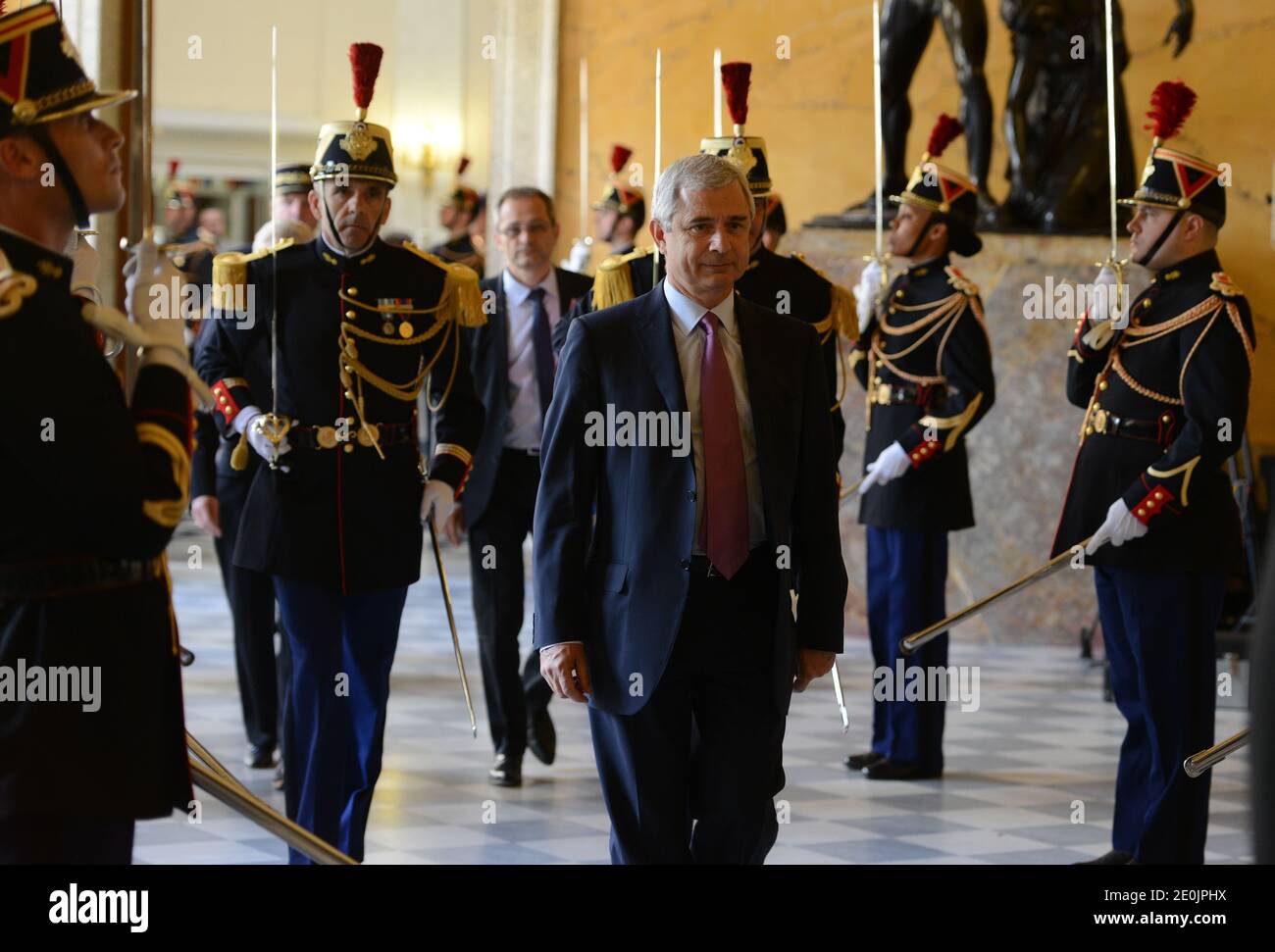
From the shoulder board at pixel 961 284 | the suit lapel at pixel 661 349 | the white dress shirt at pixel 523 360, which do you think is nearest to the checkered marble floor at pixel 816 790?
the white dress shirt at pixel 523 360

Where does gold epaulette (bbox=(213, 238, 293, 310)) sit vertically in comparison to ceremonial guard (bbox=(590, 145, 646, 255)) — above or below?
below

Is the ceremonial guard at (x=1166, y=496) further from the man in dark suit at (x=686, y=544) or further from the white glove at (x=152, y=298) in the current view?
the white glove at (x=152, y=298)

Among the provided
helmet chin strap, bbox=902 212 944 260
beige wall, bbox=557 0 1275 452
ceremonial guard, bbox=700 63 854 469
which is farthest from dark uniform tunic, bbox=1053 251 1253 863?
beige wall, bbox=557 0 1275 452

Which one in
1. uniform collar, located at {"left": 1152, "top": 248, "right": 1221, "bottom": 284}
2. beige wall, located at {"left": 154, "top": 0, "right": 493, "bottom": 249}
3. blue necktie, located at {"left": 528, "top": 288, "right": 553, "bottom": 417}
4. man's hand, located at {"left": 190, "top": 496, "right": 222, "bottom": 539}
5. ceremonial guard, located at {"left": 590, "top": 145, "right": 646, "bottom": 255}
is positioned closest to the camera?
uniform collar, located at {"left": 1152, "top": 248, "right": 1221, "bottom": 284}

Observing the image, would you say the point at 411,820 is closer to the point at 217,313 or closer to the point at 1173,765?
the point at 217,313

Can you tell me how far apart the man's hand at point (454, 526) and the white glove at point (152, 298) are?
238 cm

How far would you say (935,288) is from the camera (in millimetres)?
6668

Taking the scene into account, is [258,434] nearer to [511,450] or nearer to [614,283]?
[614,283]

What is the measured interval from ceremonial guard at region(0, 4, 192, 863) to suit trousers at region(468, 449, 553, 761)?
339cm

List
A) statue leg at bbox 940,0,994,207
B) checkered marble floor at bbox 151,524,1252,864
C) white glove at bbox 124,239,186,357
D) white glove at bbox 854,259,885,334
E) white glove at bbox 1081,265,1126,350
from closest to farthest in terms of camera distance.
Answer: white glove at bbox 124,239,186,357 → white glove at bbox 1081,265,1126,350 → checkered marble floor at bbox 151,524,1252,864 → white glove at bbox 854,259,885,334 → statue leg at bbox 940,0,994,207

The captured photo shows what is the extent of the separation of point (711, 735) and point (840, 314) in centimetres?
220

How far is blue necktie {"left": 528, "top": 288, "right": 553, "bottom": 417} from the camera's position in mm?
6289

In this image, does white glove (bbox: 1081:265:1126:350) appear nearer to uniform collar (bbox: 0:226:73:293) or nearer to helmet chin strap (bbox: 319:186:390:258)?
helmet chin strap (bbox: 319:186:390:258)

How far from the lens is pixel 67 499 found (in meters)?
2.64
